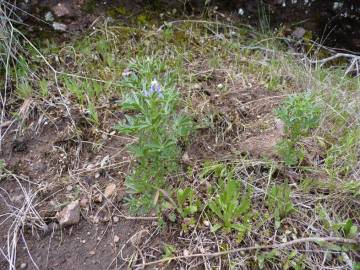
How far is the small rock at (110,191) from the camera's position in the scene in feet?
6.01

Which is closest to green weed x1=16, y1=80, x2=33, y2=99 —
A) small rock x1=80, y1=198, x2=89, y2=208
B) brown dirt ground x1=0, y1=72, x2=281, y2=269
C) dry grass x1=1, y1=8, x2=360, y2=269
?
dry grass x1=1, y1=8, x2=360, y2=269

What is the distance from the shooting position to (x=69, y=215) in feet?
5.71

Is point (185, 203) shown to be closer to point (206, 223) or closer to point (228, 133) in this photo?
point (206, 223)

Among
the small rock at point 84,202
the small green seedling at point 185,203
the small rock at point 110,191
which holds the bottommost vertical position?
the small rock at point 84,202

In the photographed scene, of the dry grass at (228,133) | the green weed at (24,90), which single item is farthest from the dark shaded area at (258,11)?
the green weed at (24,90)

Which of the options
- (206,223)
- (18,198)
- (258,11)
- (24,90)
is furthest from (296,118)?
(258,11)

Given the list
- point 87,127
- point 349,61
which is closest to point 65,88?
point 87,127

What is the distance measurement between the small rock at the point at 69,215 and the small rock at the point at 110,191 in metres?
0.14

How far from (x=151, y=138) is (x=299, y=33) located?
6.73 feet

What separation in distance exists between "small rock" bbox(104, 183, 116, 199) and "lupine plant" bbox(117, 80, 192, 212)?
6.3 inches

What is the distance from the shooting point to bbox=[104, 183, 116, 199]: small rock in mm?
1832

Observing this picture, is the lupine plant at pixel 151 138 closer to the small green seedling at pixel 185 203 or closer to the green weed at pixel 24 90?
the small green seedling at pixel 185 203

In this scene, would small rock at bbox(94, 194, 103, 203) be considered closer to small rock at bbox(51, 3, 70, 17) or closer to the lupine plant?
the lupine plant

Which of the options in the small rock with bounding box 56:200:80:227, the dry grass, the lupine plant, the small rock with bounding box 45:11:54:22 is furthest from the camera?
the small rock with bounding box 45:11:54:22
